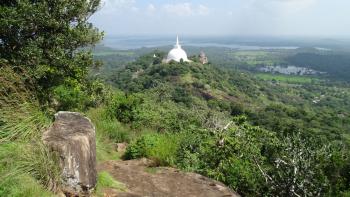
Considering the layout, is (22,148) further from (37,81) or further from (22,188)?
(37,81)

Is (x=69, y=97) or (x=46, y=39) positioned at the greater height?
(x=46, y=39)

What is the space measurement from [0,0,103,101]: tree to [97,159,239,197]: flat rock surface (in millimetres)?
2439

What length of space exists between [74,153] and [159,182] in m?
1.82

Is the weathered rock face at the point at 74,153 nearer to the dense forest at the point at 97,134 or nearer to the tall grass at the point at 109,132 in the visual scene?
the dense forest at the point at 97,134

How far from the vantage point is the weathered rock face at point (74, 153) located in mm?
4730

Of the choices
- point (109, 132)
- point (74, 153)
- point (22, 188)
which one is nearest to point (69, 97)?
point (109, 132)

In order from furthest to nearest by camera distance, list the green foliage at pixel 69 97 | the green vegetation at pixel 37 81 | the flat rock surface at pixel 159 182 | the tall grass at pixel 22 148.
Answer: the green foliage at pixel 69 97 < the flat rock surface at pixel 159 182 < the green vegetation at pixel 37 81 < the tall grass at pixel 22 148

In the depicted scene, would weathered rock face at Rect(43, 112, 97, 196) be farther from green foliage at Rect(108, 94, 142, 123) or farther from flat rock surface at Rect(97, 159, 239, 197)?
green foliage at Rect(108, 94, 142, 123)

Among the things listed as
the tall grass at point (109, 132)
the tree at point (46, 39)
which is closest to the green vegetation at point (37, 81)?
the tree at point (46, 39)

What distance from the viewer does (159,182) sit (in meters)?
6.28

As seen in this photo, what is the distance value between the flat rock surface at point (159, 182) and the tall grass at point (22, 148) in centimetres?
110

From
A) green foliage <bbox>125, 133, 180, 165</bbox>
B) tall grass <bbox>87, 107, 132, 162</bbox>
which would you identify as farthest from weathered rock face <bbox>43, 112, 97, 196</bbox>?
green foliage <bbox>125, 133, 180, 165</bbox>

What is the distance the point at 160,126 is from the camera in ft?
39.9

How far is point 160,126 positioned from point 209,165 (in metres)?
4.30
